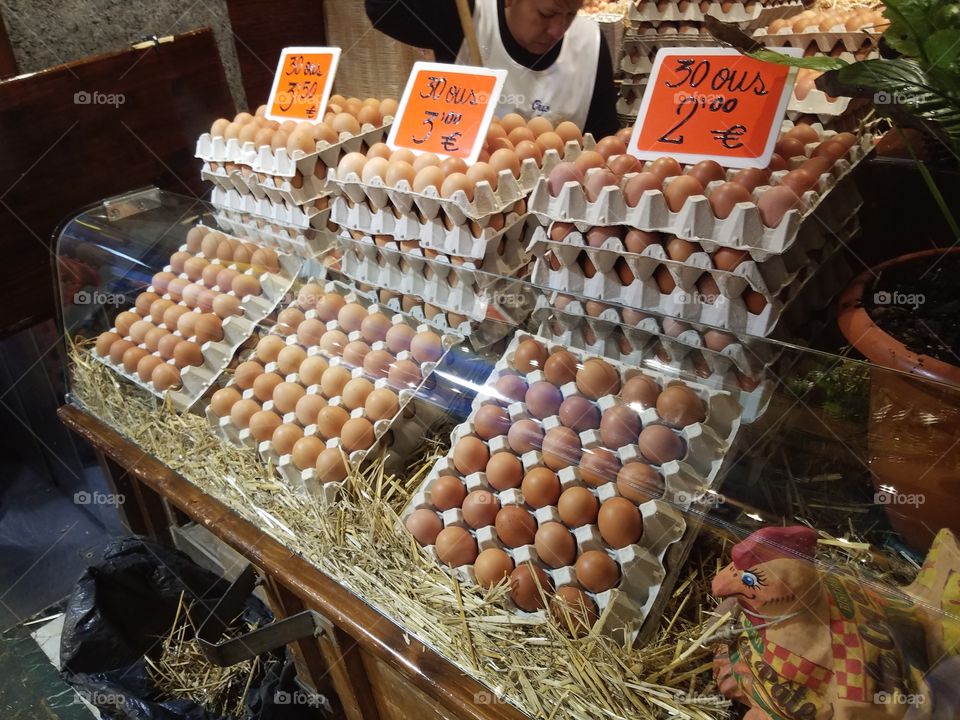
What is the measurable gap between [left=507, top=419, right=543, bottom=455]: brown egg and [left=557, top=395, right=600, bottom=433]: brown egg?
0.05m

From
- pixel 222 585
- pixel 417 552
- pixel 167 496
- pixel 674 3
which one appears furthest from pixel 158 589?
pixel 674 3

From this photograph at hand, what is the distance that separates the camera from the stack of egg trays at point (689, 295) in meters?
1.35

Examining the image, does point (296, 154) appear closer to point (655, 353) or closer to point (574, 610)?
point (655, 353)

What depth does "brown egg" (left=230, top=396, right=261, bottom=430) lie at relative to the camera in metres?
1.75

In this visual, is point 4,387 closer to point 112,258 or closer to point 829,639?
point 112,258

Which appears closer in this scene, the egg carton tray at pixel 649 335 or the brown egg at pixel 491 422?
the egg carton tray at pixel 649 335

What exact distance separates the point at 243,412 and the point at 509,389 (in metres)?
0.71

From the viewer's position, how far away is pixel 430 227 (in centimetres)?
169

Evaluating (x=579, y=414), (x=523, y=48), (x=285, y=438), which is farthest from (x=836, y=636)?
(x=523, y=48)

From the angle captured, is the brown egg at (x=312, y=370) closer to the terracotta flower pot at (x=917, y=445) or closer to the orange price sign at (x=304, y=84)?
the orange price sign at (x=304, y=84)

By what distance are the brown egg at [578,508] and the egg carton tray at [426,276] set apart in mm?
500

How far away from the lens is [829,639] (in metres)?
0.90

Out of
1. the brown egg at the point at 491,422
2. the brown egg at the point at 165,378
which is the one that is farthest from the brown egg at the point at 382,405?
the brown egg at the point at 165,378

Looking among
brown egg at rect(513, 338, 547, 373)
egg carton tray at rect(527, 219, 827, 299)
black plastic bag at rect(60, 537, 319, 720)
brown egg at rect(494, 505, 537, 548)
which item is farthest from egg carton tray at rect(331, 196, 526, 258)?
black plastic bag at rect(60, 537, 319, 720)
